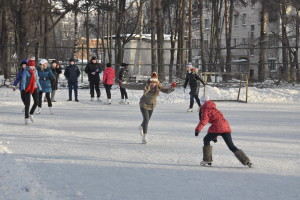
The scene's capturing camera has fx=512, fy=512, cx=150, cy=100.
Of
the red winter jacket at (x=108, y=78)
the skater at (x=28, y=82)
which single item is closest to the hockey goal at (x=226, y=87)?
the red winter jacket at (x=108, y=78)

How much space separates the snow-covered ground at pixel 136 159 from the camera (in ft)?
21.1

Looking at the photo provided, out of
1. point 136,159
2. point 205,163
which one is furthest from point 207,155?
point 136,159

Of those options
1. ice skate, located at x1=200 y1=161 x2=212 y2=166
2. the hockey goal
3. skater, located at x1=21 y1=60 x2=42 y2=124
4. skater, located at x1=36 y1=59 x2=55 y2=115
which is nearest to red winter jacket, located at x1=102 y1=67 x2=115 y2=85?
skater, located at x1=36 y1=59 x2=55 y2=115

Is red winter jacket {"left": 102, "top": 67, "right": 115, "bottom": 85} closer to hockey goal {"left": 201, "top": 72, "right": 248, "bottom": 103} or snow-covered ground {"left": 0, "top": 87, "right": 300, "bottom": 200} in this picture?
snow-covered ground {"left": 0, "top": 87, "right": 300, "bottom": 200}

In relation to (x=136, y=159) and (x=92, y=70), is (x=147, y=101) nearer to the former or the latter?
(x=136, y=159)

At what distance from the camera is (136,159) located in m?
8.65

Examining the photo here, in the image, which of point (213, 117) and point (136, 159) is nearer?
point (213, 117)

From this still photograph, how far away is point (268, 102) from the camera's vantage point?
73.0ft

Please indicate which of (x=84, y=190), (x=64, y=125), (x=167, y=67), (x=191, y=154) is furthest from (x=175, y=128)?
(x=167, y=67)

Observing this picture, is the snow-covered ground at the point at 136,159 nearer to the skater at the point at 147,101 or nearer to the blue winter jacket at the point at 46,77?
the skater at the point at 147,101

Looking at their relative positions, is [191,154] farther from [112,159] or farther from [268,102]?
[268,102]

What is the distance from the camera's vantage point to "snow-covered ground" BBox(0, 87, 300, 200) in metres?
6.44

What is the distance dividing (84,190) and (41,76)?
32.2 ft

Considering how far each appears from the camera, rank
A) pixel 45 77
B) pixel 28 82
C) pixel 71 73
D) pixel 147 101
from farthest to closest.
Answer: pixel 71 73 < pixel 45 77 < pixel 28 82 < pixel 147 101
